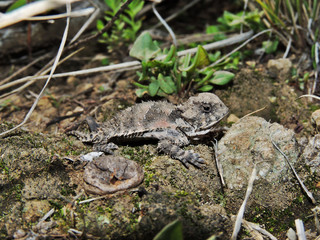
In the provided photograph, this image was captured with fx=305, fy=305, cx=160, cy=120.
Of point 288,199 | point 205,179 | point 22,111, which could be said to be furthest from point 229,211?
point 22,111

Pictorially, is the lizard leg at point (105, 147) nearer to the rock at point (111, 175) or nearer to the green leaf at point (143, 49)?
the rock at point (111, 175)

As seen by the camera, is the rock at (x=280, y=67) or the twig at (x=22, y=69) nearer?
the rock at (x=280, y=67)

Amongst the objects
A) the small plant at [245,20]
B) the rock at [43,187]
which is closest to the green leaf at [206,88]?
the small plant at [245,20]

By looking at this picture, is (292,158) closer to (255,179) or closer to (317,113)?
(255,179)

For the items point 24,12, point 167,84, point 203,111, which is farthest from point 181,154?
point 24,12

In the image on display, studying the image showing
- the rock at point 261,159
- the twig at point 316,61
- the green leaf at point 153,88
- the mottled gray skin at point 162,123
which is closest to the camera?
the rock at point 261,159

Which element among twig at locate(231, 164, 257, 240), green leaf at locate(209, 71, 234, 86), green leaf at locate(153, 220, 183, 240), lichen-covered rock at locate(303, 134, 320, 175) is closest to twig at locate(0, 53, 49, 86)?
green leaf at locate(209, 71, 234, 86)
